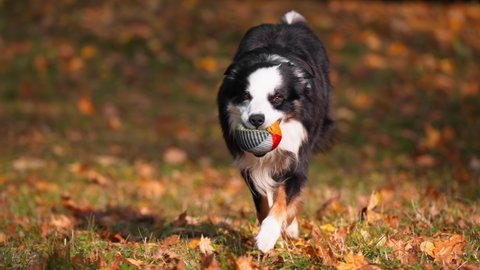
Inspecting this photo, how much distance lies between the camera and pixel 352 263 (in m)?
3.75

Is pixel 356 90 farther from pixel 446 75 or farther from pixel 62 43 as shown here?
pixel 62 43

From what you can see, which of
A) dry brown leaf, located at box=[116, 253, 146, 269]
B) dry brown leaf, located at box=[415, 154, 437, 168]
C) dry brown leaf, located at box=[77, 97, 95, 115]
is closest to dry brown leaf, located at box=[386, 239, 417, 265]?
dry brown leaf, located at box=[116, 253, 146, 269]

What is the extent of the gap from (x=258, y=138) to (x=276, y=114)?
0.19 metres

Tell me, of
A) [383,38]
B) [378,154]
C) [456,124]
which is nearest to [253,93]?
[378,154]

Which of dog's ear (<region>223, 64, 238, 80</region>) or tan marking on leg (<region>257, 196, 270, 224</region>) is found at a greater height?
dog's ear (<region>223, 64, 238, 80</region>)

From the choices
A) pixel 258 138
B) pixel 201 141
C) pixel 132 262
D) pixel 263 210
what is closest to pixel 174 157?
pixel 201 141

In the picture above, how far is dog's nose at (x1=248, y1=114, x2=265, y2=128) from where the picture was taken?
4.34 metres

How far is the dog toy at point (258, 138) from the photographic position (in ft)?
14.5

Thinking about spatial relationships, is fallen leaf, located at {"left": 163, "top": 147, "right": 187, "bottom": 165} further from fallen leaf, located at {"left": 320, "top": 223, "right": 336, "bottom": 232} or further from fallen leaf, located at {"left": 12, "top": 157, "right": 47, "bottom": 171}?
fallen leaf, located at {"left": 320, "top": 223, "right": 336, "bottom": 232}

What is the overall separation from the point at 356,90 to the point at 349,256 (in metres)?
7.85

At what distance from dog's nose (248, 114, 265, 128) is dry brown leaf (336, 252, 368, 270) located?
0.98m

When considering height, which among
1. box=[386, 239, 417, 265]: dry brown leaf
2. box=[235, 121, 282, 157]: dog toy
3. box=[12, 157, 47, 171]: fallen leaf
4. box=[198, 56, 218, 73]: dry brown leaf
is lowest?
box=[12, 157, 47, 171]: fallen leaf

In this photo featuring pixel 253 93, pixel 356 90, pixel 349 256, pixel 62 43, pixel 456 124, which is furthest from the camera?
pixel 62 43

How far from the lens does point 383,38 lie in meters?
13.0
